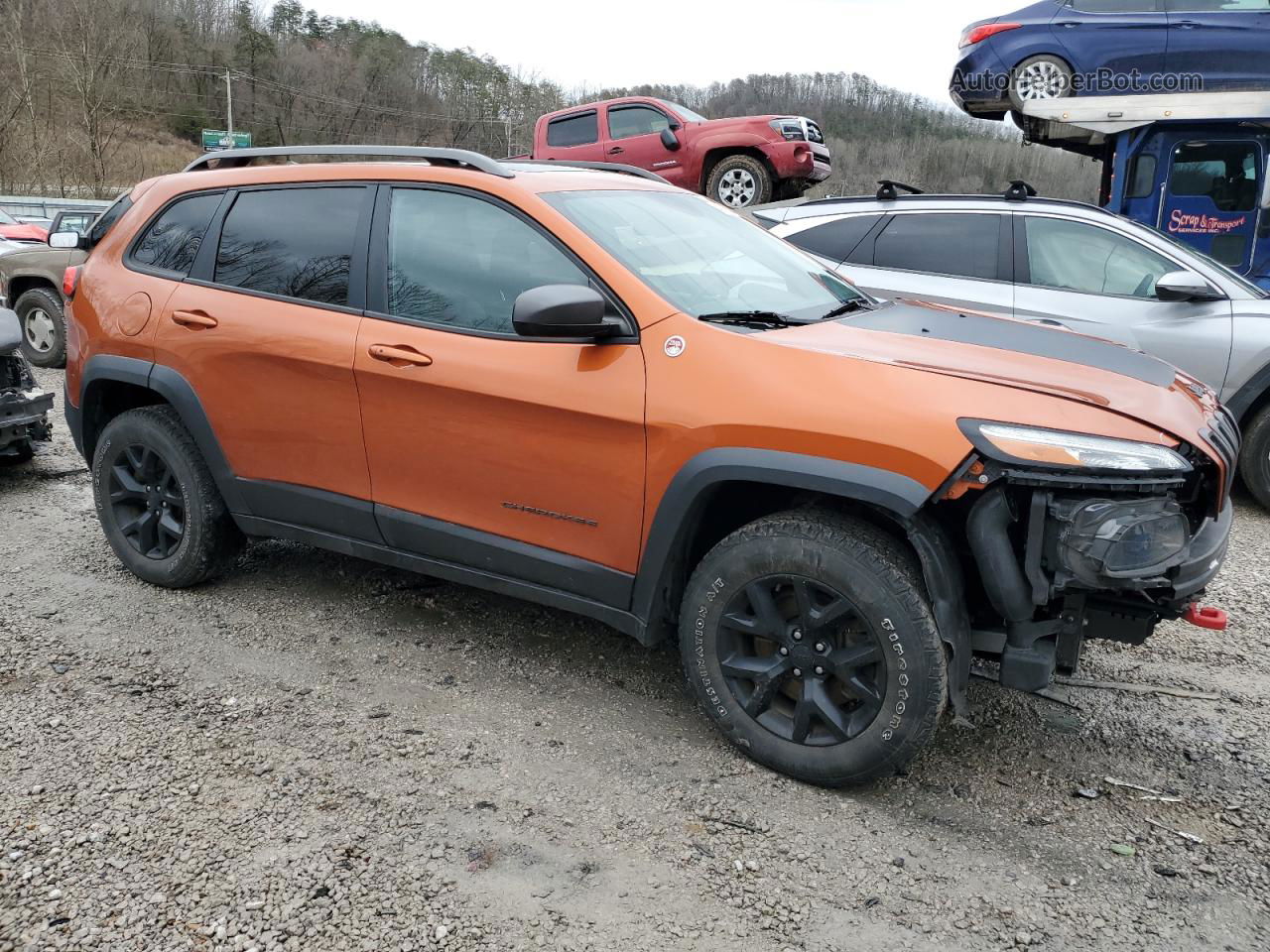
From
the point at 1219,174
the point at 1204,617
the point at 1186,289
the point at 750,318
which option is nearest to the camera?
the point at 1204,617

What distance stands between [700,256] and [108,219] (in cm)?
284

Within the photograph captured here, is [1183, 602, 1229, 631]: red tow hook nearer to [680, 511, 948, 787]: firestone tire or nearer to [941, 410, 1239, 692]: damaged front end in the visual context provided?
[941, 410, 1239, 692]: damaged front end

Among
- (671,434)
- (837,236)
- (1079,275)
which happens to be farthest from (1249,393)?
(671,434)

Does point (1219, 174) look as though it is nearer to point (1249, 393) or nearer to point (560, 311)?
point (1249, 393)

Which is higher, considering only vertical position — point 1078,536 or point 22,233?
point 22,233

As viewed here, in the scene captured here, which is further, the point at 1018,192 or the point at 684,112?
the point at 684,112

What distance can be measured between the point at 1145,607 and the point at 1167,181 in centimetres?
719

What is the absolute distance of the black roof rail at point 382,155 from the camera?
11.7 ft

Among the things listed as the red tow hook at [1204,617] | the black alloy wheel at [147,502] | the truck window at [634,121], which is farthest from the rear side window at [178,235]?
the truck window at [634,121]

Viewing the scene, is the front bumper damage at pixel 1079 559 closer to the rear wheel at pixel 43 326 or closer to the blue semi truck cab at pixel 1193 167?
the blue semi truck cab at pixel 1193 167

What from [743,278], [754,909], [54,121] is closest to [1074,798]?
[754,909]

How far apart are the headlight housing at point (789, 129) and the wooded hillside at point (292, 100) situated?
9.65 ft

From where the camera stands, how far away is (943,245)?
634 centimetres

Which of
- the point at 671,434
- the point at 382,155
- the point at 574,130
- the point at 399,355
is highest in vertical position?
the point at 574,130
